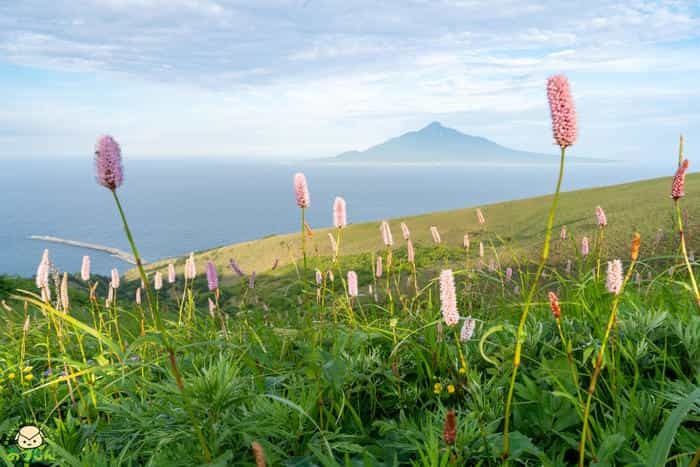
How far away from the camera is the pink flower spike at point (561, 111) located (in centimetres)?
175

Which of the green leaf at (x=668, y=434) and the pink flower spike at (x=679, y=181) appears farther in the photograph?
the pink flower spike at (x=679, y=181)

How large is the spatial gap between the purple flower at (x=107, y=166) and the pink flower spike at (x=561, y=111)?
1.77 metres

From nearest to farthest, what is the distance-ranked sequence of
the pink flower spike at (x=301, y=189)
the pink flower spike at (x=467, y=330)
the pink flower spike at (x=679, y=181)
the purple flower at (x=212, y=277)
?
the pink flower spike at (x=679, y=181) → the pink flower spike at (x=467, y=330) → the pink flower spike at (x=301, y=189) → the purple flower at (x=212, y=277)

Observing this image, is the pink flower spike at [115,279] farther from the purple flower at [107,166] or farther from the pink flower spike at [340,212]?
the purple flower at [107,166]

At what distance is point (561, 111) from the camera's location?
1777 mm

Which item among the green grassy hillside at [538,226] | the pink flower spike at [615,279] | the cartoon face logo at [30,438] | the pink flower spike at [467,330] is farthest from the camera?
the green grassy hillside at [538,226]

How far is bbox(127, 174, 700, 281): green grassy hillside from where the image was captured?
14.7m

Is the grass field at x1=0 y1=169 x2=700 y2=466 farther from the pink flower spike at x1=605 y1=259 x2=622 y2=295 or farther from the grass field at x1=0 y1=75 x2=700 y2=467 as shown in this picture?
the pink flower spike at x1=605 y1=259 x2=622 y2=295

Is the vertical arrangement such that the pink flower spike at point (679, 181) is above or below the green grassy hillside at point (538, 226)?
above

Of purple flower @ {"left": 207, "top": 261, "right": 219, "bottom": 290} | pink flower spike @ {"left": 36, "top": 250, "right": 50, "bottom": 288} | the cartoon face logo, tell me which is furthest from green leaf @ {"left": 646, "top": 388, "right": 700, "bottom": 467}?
pink flower spike @ {"left": 36, "top": 250, "right": 50, "bottom": 288}

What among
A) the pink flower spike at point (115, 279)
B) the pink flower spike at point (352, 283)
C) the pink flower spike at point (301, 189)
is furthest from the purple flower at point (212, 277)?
the pink flower spike at point (301, 189)

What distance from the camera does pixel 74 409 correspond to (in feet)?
13.0

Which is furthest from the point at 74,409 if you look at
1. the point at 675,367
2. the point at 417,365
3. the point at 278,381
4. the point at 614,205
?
the point at 614,205

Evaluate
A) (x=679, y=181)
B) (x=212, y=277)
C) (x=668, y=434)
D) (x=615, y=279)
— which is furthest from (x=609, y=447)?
(x=212, y=277)
